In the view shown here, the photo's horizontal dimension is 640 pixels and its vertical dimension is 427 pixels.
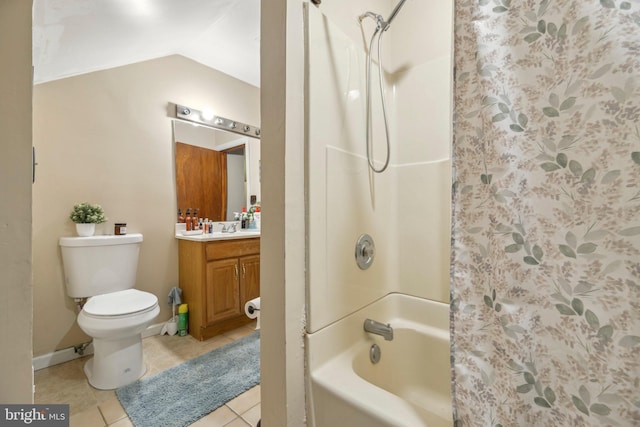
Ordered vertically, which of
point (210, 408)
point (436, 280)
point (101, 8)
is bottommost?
point (210, 408)

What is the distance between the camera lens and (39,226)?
5.75 ft

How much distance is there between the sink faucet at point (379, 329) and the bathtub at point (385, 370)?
23 mm

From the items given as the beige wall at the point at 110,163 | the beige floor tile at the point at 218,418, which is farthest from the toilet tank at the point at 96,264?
the beige floor tile at the point at 218,418

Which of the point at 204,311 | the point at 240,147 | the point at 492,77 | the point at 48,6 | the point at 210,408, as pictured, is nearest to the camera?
the point at 492,77

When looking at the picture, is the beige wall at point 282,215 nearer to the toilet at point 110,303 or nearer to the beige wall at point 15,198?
the beige wall at point 15,198

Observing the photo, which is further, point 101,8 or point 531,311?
point 101,8

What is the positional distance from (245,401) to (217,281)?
95 cm

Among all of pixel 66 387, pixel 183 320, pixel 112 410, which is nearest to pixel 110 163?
pixel 183 320

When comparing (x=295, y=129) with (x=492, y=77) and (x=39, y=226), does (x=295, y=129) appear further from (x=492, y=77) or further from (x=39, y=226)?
(x=39, y=226)

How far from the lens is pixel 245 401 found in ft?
4.88

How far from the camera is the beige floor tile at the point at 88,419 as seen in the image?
1309 mm

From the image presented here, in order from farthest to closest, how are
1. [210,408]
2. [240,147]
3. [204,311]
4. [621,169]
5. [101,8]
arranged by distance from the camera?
[240,147] < [204,311] < [210,408] < [101,8] < [621,169]

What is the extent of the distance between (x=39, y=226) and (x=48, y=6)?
4.75ft

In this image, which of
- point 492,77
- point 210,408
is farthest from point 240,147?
point 492,77
